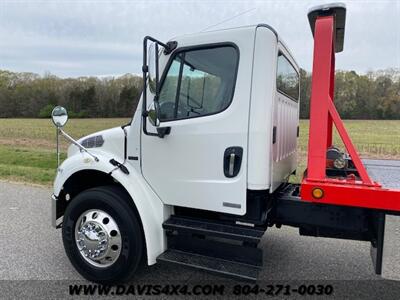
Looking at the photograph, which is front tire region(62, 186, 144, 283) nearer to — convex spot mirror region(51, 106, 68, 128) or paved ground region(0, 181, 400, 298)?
paved ground region(0, 181, 400, 298)

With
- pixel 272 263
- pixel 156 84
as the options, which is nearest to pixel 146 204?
pixel 156 84

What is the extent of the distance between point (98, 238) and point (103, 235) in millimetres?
71

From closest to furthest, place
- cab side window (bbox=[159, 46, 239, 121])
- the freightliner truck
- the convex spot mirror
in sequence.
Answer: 1. the freightliner truck
2. cab side window (bbox=[159, 46, 239, 121])
3. the convex spot mirror

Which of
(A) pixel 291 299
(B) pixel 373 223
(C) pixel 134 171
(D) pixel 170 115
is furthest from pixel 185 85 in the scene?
(A) pixel 291 299

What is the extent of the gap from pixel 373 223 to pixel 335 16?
163 cm

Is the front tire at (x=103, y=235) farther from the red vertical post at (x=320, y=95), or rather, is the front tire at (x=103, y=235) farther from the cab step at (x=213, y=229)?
the red vertical post at (x=320, y=95)

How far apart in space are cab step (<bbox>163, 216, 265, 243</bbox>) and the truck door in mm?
171

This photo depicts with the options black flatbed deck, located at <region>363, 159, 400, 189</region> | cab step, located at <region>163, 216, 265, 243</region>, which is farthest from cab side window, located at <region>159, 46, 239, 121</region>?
black flatbed deck, located at <region>363, 159, 400, 189</region>

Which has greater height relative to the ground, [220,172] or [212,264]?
[220,172]

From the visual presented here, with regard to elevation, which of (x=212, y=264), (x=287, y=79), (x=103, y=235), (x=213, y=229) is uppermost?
(x=287, y=79)

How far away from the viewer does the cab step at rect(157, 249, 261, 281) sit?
3.09 metres

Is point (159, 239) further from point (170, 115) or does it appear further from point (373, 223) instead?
point (373, 223)

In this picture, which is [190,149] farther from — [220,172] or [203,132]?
[220,172]

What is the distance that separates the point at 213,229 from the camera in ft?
10.8
